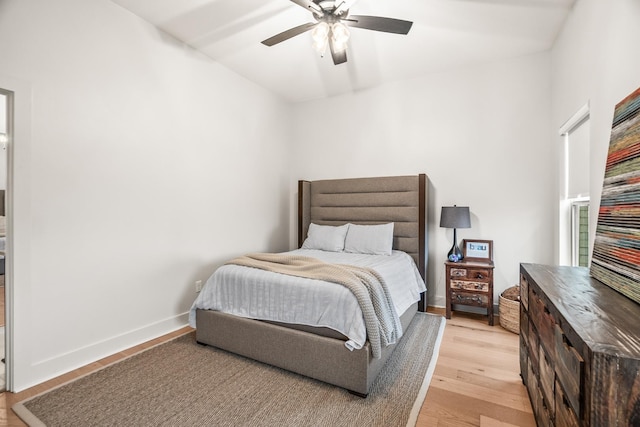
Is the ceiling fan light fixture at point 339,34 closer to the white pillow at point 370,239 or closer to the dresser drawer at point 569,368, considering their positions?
the white pillow at point 370,239

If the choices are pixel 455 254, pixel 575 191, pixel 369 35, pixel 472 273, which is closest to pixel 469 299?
pixel 472 273

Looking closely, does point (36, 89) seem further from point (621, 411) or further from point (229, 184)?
point (621, 411)

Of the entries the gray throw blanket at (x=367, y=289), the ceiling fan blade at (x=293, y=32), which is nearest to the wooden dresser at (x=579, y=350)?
the gray throw blanket at (x=367, y=289)

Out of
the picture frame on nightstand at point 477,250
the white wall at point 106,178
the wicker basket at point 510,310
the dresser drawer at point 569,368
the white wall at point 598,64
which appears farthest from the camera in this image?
the picture frame on nightstand at point 477,250

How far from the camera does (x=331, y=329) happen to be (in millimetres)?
1958

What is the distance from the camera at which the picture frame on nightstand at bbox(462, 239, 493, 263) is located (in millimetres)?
3292

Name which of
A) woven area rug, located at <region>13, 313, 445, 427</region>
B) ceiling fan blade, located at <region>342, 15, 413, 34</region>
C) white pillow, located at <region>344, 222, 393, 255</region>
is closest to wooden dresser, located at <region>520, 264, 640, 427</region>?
woven area rug, located at <region>13, 313, 445, 427</region>

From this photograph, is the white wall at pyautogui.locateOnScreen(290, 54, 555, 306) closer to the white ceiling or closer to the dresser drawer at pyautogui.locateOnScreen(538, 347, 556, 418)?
the white ceiling

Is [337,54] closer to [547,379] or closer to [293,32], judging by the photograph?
[293,32]

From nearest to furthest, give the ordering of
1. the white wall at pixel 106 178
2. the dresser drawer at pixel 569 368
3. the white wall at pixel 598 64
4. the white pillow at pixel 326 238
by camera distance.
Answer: the dresser drawer at pixel 569 368 → the white wall at pixel 598 64 → the white wall at pixel 106 178 → the white pillow at pixel 326 238

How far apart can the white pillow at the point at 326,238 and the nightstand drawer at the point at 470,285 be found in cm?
130

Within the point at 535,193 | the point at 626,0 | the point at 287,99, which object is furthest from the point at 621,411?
the point at 287,99

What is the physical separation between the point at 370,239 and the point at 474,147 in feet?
5.30

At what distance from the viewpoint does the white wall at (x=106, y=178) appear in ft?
6.49
